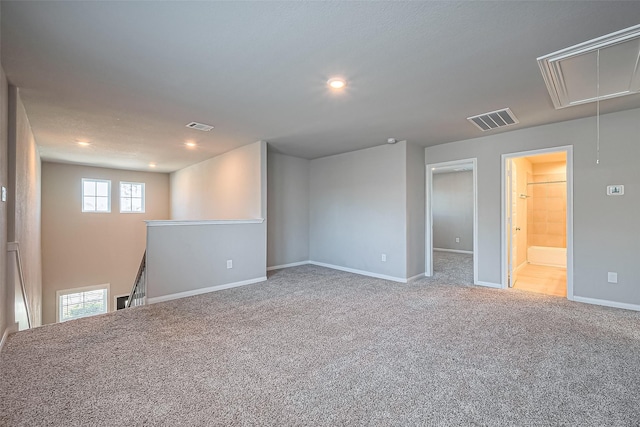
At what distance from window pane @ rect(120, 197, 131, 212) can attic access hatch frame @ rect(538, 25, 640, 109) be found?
30.2 ft

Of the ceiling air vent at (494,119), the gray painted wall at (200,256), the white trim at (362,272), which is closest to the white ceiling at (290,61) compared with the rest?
the ceiling air vent at (494,119)

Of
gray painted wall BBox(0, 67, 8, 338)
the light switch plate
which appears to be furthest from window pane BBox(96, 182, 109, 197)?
the light switch plate

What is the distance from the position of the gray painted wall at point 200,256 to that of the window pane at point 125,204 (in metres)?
5.23

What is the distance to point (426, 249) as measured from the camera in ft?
17.2

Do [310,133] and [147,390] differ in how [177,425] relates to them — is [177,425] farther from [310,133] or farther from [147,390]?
[310,133]

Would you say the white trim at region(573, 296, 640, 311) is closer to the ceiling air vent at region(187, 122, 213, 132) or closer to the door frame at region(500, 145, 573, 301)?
the door frame at region(500, 145, 573, 301)

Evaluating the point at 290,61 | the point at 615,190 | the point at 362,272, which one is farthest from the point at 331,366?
the point at 615,190

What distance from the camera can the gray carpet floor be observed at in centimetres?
165

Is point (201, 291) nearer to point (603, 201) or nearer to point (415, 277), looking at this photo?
point (415, 277)

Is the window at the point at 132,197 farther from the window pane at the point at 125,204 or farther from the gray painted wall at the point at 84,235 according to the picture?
the gray painted wall at the point at 84,235

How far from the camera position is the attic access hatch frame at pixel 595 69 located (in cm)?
202

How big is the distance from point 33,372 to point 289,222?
14.6 ft

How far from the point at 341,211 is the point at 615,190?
3921 millimetres

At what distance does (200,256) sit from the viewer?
4.20 metres
